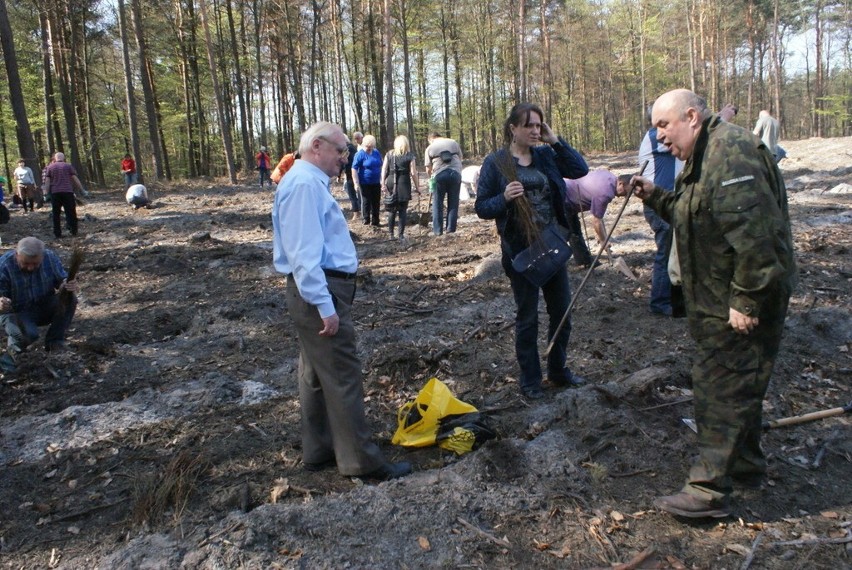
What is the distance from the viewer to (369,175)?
12.4m

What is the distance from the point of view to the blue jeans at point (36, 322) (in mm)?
6270

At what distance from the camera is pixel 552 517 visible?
3.25m

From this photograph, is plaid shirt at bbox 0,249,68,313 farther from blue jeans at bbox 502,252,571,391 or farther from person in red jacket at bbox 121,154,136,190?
person in red jacket at bbox 121,154,136,190

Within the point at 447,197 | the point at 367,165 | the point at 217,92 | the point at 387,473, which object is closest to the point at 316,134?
the point at 387,473

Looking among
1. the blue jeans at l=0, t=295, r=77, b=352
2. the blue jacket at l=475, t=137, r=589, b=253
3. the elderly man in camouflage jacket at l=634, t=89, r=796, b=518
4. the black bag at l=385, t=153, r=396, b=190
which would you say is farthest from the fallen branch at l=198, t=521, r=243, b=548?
the black bag at l=385, t=153, r=396, b=190

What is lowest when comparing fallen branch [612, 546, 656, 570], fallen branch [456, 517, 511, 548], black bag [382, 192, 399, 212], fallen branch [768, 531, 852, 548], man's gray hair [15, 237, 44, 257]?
fallen branch [768, 531, 852, 548]

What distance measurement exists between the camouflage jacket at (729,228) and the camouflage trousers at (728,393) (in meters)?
0.11

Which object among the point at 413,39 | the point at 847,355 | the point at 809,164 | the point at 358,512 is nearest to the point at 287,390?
the point at 358,512

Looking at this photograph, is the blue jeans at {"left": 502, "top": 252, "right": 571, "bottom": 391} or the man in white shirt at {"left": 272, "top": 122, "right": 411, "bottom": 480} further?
the blue jeans at {"left": 502, "top": 252, "right": 571, "bottom": 391}

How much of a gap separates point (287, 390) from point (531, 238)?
2.50 meters

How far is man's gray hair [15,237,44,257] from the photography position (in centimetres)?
596

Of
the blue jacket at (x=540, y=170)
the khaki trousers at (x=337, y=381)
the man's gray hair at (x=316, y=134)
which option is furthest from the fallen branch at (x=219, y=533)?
the blue jacket at (x=540, y=170)

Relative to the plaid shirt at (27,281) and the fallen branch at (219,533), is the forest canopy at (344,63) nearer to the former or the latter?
the plaid shirt at (27,281)

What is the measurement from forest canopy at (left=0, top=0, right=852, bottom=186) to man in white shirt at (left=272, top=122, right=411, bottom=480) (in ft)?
60.6
